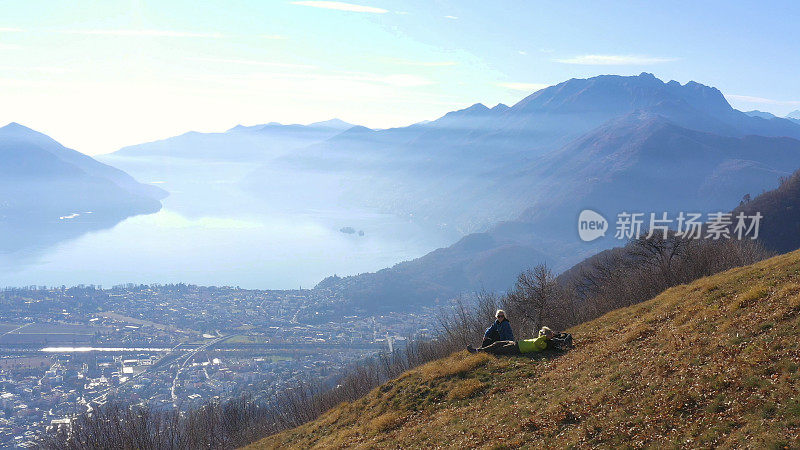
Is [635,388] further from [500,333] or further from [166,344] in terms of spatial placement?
[166,344]

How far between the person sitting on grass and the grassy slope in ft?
2.33

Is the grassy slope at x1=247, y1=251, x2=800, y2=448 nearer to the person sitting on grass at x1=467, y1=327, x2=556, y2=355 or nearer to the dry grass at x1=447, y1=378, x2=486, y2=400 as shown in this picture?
the dry grass at x1=447, y1=378, x2=486, y2=400

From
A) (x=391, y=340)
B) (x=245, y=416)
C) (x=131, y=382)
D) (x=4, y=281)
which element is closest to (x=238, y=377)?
(x=131, y=382)

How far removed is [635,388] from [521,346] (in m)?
6.67

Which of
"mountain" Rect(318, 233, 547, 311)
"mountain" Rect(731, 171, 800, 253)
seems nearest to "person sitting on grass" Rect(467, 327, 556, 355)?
"mountain" Rect(731, 171, 800, 253)

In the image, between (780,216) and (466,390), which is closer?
(466,390)

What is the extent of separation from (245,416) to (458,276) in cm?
14453

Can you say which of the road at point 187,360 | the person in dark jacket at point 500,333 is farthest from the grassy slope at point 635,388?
the road at point 187,360

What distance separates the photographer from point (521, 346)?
63.3 ft

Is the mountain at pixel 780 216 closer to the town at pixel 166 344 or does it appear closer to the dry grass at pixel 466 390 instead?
the town at pixel 166 344

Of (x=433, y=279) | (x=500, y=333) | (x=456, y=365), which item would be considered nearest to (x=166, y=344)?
(x=433, y=279)

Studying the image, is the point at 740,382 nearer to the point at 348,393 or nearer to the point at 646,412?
the point at 646,412

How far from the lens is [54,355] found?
100438 millimetres

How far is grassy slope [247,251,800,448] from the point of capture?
10.2 metres
